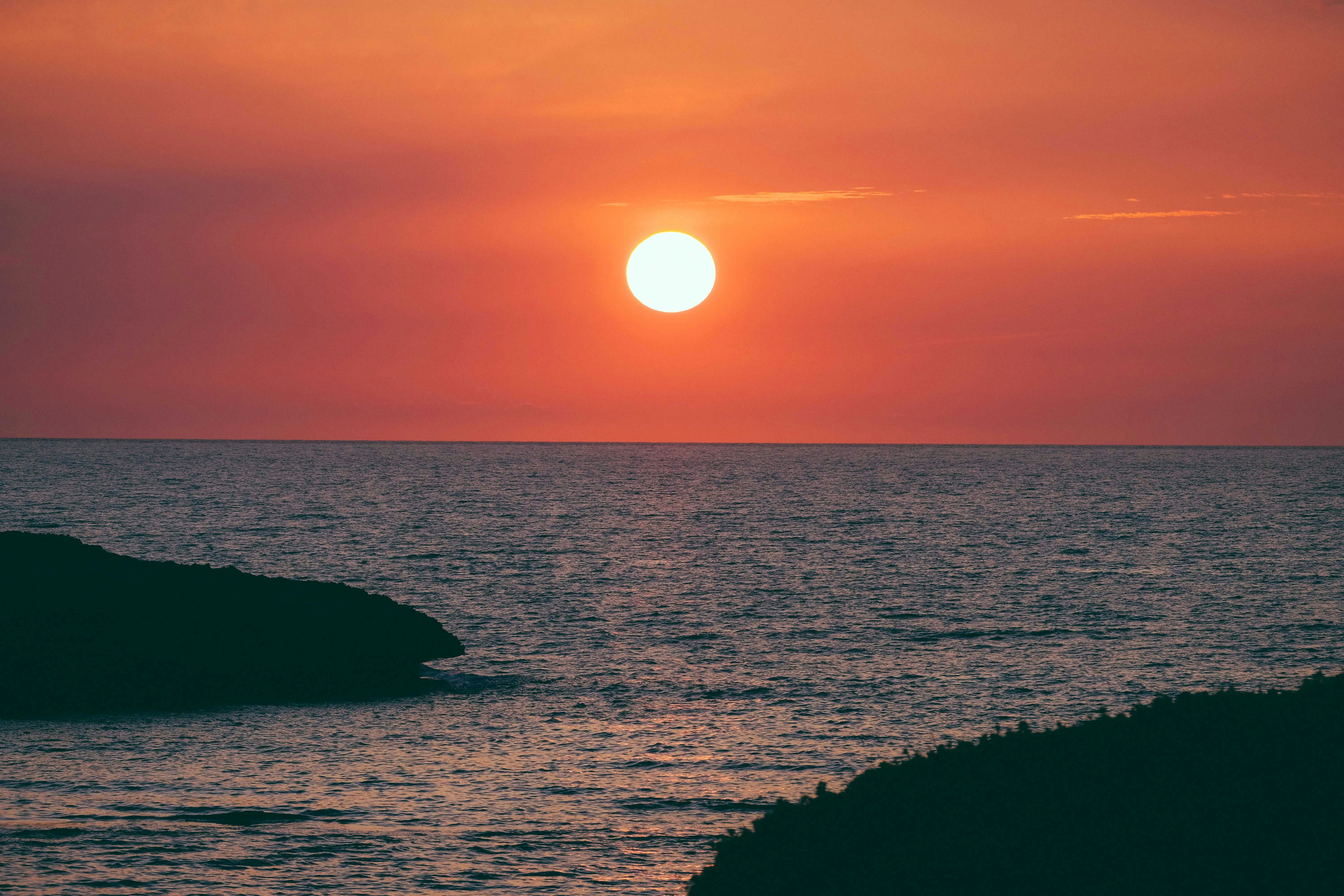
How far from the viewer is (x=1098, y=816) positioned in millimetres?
14070

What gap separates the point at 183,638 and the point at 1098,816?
28.2m

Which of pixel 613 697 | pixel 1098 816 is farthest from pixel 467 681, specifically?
pixel 1098 816

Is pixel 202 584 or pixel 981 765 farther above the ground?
pixel 202 584

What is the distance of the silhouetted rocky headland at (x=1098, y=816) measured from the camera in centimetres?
1308

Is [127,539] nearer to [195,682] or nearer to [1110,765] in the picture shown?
[195,682]

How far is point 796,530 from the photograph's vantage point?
349 ft

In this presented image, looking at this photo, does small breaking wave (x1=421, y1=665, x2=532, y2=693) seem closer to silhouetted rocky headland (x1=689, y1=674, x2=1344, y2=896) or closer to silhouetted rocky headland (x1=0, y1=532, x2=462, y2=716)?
silhouetted rocky headland (x1=0, y1=532, x2=462, y2=716)

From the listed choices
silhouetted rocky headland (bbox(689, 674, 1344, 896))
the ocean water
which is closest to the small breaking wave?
the ocean water

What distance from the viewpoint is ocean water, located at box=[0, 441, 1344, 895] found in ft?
67.7

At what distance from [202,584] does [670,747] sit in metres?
18.2

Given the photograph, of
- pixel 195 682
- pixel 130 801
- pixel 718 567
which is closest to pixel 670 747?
pixel 130 801

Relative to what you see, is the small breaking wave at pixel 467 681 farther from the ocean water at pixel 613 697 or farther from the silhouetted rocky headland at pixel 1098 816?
the silhouetted rocky headland at pixel 1098 816

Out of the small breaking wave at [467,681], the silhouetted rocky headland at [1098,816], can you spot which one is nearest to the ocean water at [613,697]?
the small breaking wave at [467,681]

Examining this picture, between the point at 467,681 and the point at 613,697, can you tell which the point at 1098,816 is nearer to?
the point at 613,697
